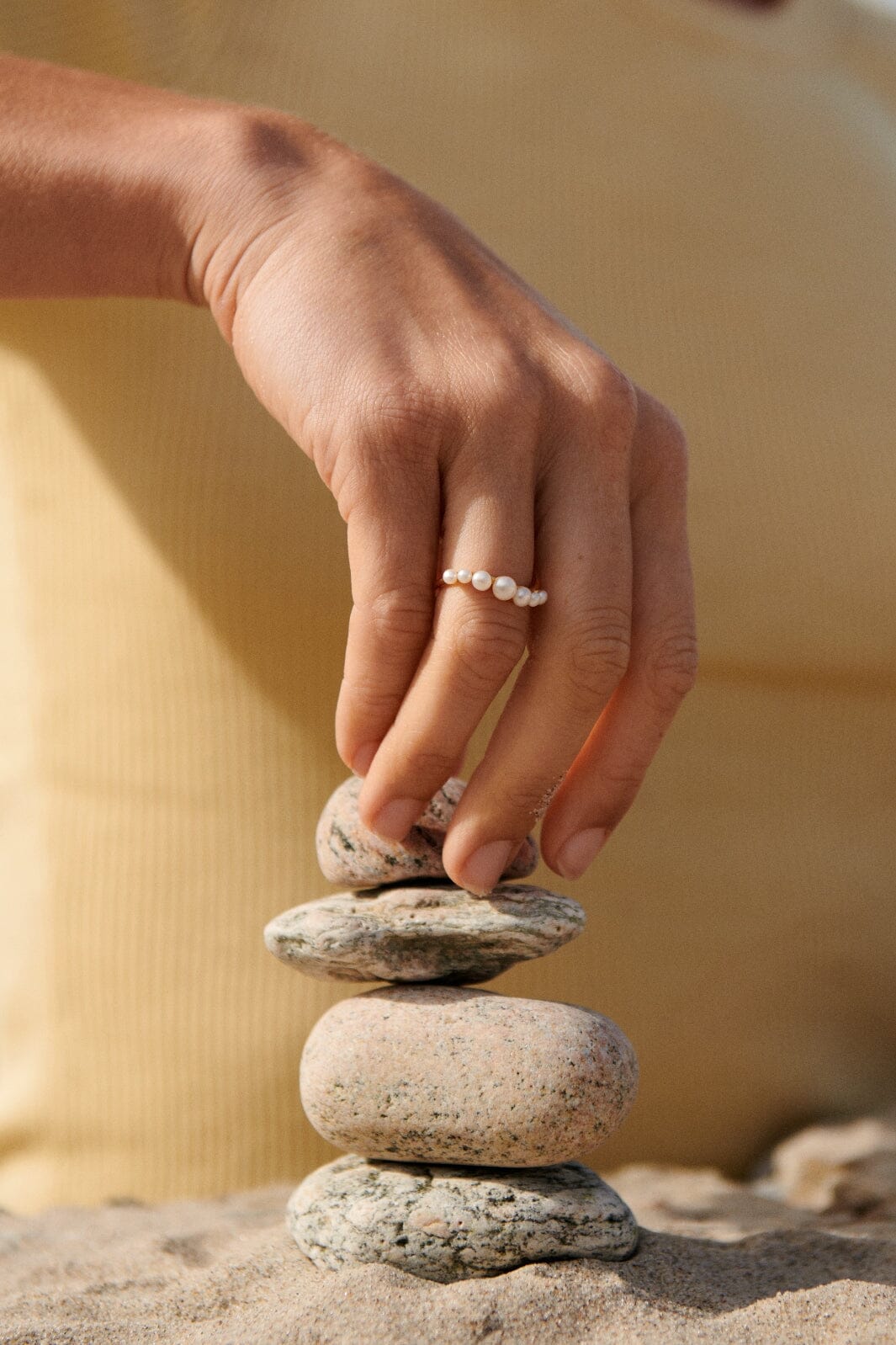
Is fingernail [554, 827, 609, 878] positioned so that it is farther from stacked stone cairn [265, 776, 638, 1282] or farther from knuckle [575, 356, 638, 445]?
knuckle [575, 356, 638, 445]

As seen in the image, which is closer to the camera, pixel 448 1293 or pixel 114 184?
pixel 448 1293

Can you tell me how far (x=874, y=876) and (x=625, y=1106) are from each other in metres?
0.94

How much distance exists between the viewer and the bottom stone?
1.11 metres

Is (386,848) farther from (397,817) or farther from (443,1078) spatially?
(443,1078)

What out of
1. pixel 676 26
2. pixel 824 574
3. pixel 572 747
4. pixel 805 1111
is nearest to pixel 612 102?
pixel 676 26

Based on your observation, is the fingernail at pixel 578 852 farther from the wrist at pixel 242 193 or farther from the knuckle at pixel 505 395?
the wrist at pixel 242 193

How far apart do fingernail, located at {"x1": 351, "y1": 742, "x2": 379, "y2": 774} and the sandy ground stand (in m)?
0.46

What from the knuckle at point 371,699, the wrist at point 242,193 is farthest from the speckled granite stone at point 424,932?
the wrist at point 242,193

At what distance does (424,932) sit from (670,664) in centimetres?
37

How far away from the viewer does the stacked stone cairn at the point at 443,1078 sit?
1123 millimetres

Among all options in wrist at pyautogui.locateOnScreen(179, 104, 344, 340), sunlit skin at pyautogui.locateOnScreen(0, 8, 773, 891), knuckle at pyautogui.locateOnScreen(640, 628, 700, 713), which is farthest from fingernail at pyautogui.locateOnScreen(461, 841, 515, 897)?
wrist at pyautogui.locateOnScreen(179, 104, 344, 340)

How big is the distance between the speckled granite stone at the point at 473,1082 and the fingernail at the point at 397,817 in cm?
20

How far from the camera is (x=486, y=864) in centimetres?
117

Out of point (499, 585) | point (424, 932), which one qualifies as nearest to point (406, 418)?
point (499, 585)
